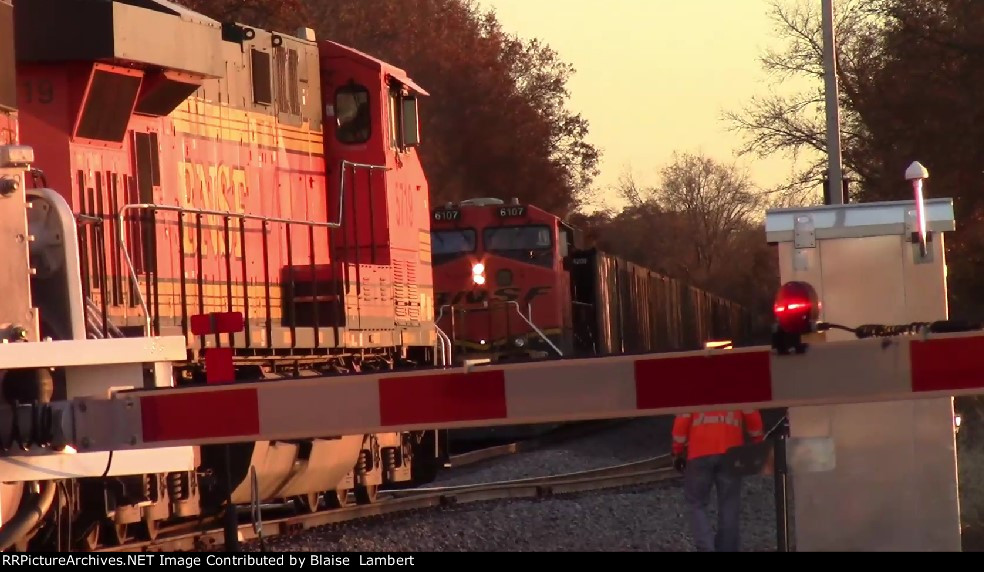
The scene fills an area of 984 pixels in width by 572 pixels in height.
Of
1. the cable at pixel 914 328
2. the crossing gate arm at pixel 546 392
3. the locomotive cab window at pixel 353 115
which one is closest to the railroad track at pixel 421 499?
the locomotive cab window at pixel 353 115

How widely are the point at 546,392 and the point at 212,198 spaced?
6942 millimetres

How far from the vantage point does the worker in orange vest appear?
26.0 feet

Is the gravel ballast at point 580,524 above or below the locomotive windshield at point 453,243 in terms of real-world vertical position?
below

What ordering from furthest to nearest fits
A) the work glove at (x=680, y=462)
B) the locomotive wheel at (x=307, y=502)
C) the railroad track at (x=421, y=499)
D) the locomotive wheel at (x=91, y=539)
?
the locomotive wheel at (x=307, y=502) → the railroad track at (x=421, y=499) → the locomotive wheel at (x=91, y=539) → the work glove at (x=680, y=462)

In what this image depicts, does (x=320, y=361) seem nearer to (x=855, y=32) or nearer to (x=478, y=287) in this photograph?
Answer: (x=478, y=287)

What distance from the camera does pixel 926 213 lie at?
571cm

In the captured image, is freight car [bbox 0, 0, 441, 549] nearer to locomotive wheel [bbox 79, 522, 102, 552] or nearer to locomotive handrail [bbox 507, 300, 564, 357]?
locomotive wheel [bbox 79, 522, 102, 552]

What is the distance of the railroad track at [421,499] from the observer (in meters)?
9.88

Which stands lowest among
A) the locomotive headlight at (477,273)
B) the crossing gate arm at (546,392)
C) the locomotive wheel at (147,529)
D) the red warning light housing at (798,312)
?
the locomotive wheel at (147,529)

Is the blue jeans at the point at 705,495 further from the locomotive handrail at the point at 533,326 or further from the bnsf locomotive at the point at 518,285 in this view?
the locomotive handrail at the point at 533,326

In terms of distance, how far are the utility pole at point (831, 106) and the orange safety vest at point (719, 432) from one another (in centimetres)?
1273

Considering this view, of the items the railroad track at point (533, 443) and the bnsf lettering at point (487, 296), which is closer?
the railroad track at point (533, 443)

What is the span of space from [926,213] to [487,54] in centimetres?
4598

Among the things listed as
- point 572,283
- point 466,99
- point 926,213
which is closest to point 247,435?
point 926,213
